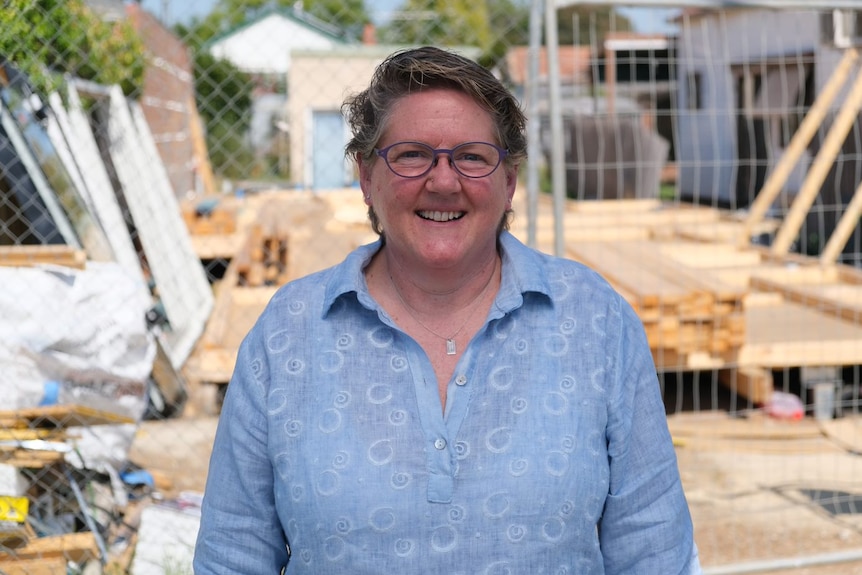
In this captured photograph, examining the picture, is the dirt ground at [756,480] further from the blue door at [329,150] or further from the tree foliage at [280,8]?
the blue door at [329,150]

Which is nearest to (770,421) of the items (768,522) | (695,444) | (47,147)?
(695,444)

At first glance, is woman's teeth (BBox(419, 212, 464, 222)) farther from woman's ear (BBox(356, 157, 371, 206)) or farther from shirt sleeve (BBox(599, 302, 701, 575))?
shirt sleeve (BBox(599, 302, 701, 575))

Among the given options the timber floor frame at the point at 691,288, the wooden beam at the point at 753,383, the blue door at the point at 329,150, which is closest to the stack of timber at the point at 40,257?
the timber floor frame at the point at 691,288

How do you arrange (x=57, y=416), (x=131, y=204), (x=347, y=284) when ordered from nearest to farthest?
(x=347, y=284)
(x=57, y=416)
(x=131, y=204)

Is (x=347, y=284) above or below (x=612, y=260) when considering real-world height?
above

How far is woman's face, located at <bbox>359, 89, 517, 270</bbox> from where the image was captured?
1787 millimetres

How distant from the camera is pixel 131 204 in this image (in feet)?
26.0

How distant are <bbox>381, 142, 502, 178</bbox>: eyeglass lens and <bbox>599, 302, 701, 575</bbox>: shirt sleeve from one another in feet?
1.40

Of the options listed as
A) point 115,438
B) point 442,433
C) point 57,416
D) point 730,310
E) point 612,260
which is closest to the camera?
point 442,433

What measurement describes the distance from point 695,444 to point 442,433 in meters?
4.50

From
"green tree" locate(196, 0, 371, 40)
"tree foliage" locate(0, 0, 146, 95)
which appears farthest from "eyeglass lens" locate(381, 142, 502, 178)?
"tree foliage" locate(0, 0, 146, 95)

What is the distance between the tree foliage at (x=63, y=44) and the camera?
4453mm

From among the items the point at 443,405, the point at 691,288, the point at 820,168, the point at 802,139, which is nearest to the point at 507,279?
the point at 443,405

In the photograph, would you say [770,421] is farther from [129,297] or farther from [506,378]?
[506,378]
